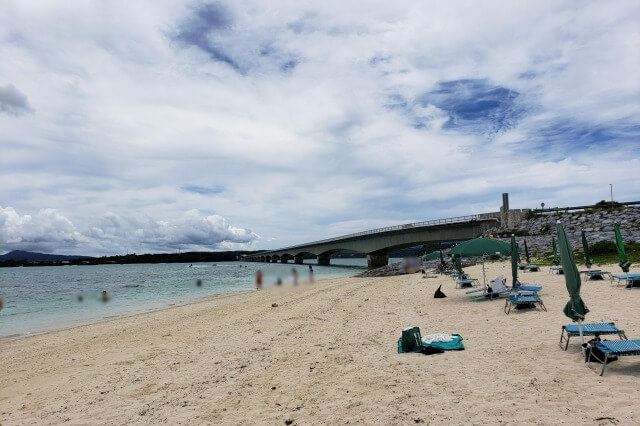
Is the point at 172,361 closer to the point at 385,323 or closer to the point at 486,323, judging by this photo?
the point at 385,323

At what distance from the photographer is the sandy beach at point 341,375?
556 cm

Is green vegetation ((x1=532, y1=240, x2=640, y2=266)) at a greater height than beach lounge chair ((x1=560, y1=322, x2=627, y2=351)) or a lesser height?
greater

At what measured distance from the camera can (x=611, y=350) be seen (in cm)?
591

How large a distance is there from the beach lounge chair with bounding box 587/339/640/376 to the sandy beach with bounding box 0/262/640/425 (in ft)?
0.67

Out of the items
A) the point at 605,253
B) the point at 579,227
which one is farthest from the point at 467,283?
the point at 579,227

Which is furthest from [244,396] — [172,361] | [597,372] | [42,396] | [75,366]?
[75,366]

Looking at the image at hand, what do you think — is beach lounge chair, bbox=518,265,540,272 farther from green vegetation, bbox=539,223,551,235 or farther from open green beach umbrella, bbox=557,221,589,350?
green vegetation, bbox=539,223,551,235

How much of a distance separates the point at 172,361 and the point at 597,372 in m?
9.01

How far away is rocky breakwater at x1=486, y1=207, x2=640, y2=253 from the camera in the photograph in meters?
32.6

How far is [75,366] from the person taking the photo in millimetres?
10945

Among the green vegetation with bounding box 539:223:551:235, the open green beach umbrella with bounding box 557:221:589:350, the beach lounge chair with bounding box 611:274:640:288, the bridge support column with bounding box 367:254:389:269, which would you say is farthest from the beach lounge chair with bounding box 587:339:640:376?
the bridge support column with bounding box 367:254:389:269

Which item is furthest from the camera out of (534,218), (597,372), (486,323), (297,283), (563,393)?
(534,218)

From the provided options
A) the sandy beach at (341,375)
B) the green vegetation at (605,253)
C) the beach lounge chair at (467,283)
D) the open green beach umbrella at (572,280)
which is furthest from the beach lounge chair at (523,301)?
the green vegetation at (605,253)

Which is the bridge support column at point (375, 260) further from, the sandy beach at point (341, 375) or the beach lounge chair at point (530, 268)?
the sandy beach at point (341, 375)
